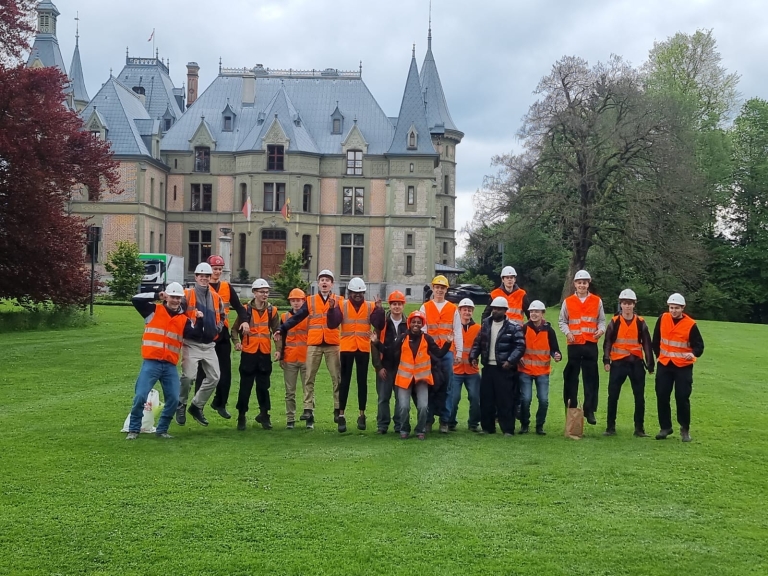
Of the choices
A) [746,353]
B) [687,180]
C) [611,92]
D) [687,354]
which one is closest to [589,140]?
[611,92]

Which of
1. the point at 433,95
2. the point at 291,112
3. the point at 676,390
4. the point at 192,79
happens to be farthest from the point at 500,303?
the point at 433,95

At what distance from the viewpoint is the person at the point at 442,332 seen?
40.5 ft

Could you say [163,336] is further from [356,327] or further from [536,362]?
[536,362]

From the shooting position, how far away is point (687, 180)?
137ft

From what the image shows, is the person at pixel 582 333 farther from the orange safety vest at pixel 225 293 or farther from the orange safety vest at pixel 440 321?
the orange safety vest at pixel 225 293

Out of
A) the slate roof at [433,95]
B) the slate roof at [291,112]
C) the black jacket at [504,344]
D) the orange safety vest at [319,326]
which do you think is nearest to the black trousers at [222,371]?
the orange safety vest at [319,326]

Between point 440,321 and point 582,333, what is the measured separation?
2180 mm

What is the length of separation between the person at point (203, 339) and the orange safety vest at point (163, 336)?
0.27 meters

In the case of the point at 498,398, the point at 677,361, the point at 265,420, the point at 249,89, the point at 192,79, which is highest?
the point at 192,79

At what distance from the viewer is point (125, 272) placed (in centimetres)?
4344

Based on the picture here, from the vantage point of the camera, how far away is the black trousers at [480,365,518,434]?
1238 cm

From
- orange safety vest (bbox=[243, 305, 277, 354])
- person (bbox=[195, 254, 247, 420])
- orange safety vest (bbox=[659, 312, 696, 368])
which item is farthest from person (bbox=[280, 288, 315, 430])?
orange safety vest (bbox=[659, 312, 696, 368])

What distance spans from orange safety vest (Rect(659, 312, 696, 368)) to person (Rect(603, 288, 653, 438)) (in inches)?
9.0

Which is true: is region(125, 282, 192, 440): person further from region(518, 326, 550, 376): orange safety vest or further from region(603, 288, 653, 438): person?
region(603, 288, 653, 438): person
